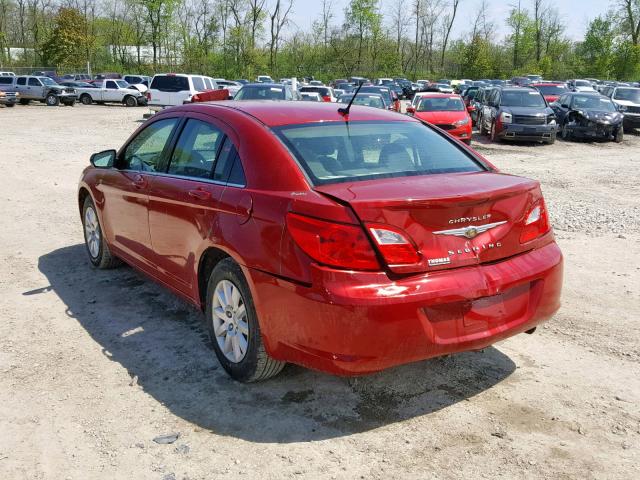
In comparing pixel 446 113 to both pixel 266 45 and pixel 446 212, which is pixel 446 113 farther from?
pixel 266 45

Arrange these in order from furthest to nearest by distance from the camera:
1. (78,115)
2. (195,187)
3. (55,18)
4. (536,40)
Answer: (536,40) < (55,18) < (78,115) < (195,187)

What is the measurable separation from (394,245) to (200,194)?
148 centimetres

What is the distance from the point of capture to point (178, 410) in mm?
3570

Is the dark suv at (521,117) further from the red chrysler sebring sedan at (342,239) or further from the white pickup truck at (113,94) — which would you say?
the white pickup truck at (113,94)

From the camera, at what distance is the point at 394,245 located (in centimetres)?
315

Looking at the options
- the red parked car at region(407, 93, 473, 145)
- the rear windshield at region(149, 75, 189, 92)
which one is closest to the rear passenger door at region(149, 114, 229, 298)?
the red parked car at region(407, 93, 473, 145)

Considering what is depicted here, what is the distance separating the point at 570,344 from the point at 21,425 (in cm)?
356

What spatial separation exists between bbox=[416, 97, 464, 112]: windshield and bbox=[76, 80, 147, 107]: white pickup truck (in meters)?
25.0

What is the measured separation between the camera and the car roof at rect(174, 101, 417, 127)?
406cm

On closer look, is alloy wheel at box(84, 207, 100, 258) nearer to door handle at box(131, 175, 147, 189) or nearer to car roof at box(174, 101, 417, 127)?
door handle at box(131, 175, 147, 189)

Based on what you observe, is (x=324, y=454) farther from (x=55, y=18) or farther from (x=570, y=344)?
(x=55, y=18)

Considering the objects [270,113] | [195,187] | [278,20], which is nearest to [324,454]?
[195,187]

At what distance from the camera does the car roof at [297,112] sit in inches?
160

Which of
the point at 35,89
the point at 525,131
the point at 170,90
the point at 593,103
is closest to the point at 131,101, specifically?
the point at 35,89
